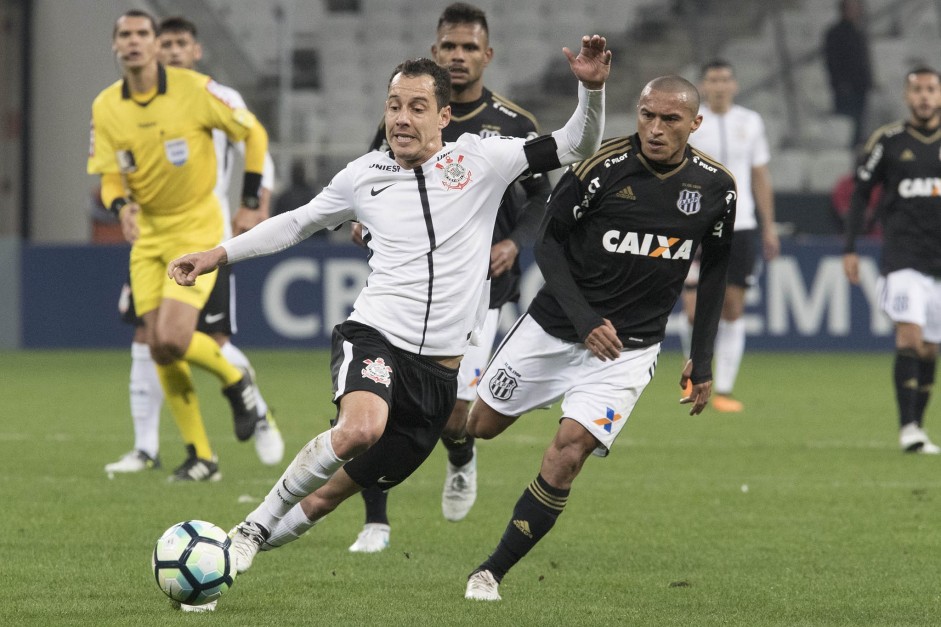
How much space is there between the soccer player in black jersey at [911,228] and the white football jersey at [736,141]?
2335 mm

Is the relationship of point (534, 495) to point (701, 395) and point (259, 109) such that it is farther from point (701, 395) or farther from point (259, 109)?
point (259, 109)

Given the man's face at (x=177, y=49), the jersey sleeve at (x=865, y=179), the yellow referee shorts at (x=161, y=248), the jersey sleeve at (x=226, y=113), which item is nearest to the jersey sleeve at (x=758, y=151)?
the jersey sleeve at (x=865, y=179)

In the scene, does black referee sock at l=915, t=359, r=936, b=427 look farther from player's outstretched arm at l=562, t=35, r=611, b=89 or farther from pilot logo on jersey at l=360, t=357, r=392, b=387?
A: pilot logo on jersey at l=360, t=357, r=392, b=387

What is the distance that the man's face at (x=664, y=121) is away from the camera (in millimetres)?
5641

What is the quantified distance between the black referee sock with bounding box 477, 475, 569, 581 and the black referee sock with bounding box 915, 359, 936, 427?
5020 mm

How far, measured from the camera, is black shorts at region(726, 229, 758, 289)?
39.6 feet

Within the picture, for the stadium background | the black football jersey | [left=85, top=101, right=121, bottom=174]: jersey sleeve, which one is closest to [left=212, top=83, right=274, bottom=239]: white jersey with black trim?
[left=85, top=101, right=121, bottom=174]: jersey sleeve

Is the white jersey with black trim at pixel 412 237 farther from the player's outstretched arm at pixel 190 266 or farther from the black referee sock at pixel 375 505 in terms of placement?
the black referee sock at pixel 375 505

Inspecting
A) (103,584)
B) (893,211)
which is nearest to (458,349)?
(103,584)

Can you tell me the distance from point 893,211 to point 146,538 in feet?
18.0

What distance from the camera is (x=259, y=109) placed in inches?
832

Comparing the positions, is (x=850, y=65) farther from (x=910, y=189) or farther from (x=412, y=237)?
(x=412, y=237)

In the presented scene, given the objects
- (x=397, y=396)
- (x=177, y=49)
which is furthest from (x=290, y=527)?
(x=177, y=49)

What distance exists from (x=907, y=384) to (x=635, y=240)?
460 cm
